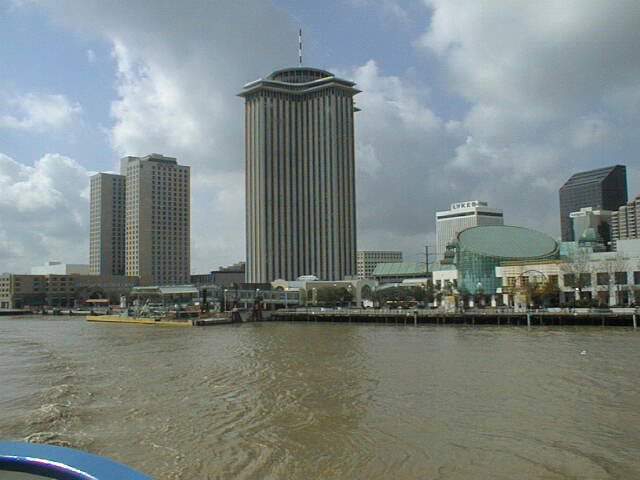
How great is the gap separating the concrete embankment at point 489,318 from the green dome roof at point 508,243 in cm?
3939

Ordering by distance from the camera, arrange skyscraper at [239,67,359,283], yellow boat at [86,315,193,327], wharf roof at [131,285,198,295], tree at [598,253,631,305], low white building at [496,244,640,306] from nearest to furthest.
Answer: yellow boat at [86,315,193,327] < tree at [598,253,631,305] < low white building at [496,244,640,306] < wharf roof at [131,285,198,295] < skyscraper at [239,67,359,283]

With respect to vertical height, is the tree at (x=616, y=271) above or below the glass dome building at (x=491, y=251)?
below

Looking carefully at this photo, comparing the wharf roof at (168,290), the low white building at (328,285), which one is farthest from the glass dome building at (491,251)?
the wharf roof at (168,290)

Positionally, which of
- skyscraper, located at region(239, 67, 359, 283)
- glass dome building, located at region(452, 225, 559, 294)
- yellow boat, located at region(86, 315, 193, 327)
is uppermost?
skyscraper, located at region(239, 67, 359, 283)

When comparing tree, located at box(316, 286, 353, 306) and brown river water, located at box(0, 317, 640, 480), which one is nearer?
brown river water, located at box(0, 317, 640, 480)

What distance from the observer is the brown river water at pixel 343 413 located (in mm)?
15133

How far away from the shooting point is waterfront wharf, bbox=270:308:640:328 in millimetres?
69125

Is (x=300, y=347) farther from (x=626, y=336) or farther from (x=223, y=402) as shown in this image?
(x=626, y=336)

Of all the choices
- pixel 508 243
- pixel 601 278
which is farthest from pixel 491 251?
pixel 601 278

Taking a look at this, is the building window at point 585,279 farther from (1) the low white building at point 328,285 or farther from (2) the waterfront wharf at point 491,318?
(1) the low white building at point 328,285

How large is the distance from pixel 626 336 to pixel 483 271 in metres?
65.7

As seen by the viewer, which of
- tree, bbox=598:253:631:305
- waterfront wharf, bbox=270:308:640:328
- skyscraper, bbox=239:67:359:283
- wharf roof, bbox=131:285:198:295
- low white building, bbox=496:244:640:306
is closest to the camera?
waterfront wharf, bbox=270:308:640:328

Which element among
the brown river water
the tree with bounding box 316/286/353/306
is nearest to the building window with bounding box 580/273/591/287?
the brown river water

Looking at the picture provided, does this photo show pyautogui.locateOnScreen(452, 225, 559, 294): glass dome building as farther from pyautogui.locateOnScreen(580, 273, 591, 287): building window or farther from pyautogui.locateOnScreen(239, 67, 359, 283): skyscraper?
pyautogui.locateOnScreen(239, 67, 359, 283): skyscraper
